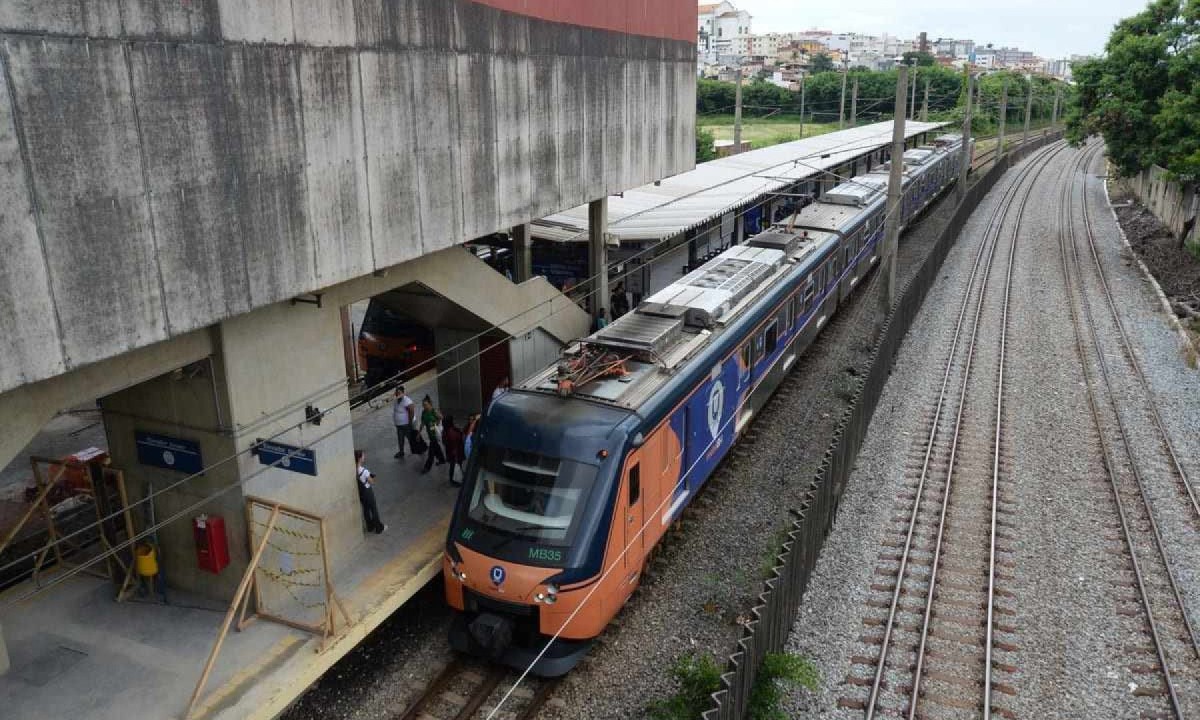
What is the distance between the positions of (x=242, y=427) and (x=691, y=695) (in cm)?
573

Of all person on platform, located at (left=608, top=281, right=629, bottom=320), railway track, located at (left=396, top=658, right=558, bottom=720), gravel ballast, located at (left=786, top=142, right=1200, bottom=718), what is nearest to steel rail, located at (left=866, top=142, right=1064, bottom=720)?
gravel ballast, located at (left=786, top=142, right=1200, bottom=718)

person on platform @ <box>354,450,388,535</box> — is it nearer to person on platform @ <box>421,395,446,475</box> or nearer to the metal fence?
person on platform @ <box>421,395,446,475</box>

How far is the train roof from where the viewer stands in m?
11.7

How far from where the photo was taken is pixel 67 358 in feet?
24.5

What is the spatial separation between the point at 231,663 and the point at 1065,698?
9149 millimetres

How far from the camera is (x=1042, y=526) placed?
1384 centimetres

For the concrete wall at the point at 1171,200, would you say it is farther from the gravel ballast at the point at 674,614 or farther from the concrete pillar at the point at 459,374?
the concrete pillar at the point at 459,374

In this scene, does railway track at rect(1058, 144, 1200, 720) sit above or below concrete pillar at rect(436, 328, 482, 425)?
below

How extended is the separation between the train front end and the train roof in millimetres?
839

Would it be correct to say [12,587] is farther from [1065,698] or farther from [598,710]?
[1065,698]

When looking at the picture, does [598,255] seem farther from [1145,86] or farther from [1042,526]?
[1145,86]

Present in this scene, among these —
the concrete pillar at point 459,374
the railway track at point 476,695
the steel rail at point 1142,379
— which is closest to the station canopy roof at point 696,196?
the concrete pillar at point 459,374

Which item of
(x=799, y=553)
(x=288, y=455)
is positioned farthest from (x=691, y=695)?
(x=288, y=455)

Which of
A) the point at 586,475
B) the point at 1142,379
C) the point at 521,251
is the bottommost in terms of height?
the point at 1142,379
